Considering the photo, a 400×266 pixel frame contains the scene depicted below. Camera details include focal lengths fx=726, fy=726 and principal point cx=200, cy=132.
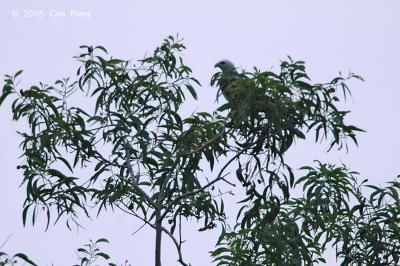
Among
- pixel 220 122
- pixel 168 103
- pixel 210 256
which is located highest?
pixel 168 103

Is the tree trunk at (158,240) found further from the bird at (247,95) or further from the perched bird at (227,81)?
the bird at (247,95)

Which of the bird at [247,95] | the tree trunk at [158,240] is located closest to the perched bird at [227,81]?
the bird at [247,95]

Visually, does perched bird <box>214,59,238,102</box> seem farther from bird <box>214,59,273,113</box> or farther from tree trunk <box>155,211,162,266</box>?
tree trunk <box>155,211,162,266</box>

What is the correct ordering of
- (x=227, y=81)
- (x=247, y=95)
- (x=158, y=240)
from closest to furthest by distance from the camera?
(x=247, y=95) < (x=227, y=81) < (x=158, y=240)

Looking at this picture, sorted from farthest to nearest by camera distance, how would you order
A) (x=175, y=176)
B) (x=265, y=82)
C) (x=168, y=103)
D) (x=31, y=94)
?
(x=168, y=103), (x=175, y=176), (x=31, y=94), (x=265, y=82)

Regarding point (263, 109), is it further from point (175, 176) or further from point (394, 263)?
point (394, 263)

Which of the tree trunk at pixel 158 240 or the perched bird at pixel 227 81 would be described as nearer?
the perched bird at pixel 227 81

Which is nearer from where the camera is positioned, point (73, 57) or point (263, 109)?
point (263, 109)

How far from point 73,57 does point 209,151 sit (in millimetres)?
1908

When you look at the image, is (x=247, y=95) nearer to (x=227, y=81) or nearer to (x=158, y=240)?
(x=227, y=81)

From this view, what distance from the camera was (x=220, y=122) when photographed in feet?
23.5

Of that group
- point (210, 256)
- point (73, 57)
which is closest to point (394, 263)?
point (210, 256)

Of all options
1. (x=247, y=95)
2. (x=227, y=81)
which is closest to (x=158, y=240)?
(x=227, y=81)

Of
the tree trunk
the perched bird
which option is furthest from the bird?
the tree trunk
